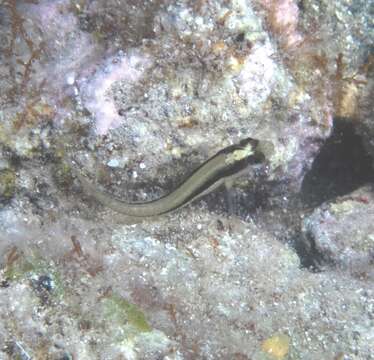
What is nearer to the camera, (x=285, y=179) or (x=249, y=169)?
(x=249, y=169)

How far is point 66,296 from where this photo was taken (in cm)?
371

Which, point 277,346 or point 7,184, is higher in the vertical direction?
point 7,184

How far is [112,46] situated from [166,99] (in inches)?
27.6

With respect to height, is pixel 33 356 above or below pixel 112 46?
below

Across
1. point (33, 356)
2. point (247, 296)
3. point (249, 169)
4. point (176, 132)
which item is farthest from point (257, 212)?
point (33, 356)

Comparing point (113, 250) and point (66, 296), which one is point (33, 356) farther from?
point (113, 250)

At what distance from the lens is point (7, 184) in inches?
171

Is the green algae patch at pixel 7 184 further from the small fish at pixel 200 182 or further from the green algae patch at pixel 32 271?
the green algae patch at pixel 32 271

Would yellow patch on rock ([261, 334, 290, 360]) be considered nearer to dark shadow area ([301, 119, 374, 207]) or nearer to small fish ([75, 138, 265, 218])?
small fish ([75, 138, 265, 218])

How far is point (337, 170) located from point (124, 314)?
3799 mm

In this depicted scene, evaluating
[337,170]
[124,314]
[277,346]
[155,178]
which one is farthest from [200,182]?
[337,170]

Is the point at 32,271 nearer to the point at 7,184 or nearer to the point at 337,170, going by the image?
the point at 7,184

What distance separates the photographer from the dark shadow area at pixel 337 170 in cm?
579

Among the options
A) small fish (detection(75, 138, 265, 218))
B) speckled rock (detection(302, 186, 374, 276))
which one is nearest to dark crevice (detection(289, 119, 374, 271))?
speckled rock (detection(302, 186, 374, 276))
